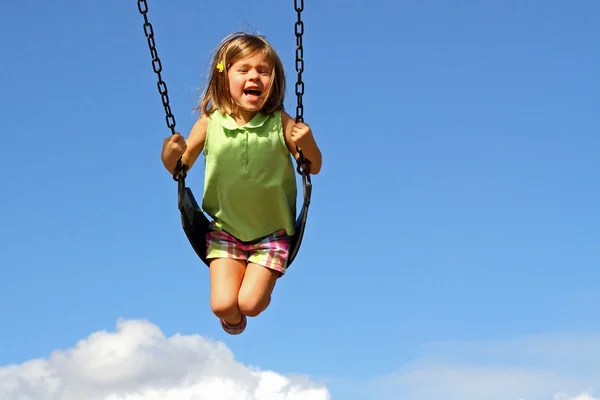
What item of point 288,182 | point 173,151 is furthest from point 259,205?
point 173,151

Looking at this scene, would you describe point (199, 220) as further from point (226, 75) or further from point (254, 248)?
point (226, 75)

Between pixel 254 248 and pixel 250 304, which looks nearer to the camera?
pixel 250 304

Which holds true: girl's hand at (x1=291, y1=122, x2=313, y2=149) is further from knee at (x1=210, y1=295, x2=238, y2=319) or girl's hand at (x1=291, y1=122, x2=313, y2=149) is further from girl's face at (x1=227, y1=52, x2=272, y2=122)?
knee at (x1=210, y1=295, x2=238, y2=319)

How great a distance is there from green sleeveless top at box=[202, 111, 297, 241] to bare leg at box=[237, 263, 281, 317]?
264 mm

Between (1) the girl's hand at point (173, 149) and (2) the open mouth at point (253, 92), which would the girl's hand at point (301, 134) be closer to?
(2) the open mouth at point (253, 92)

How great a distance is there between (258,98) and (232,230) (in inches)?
38.2

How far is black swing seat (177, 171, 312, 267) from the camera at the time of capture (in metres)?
5.74

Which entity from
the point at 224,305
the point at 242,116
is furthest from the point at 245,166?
the point at 224,305

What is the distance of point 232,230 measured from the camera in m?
5.99

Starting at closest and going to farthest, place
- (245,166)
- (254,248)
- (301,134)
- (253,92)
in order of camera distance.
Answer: (301,134) → (245,166) → (253,92) → (254,248)

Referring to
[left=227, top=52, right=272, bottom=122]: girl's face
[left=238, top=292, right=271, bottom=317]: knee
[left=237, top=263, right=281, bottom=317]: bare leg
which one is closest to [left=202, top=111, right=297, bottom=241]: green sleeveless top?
[left=227, top=52, right=272, bottom=122]: girl's face

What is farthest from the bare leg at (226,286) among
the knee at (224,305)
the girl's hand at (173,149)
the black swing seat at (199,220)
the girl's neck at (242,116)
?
the girl's neck at (242,116)

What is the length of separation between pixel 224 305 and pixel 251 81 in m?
1.58

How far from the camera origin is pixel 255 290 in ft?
19.1
